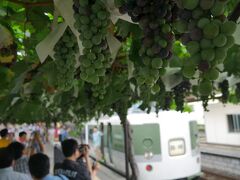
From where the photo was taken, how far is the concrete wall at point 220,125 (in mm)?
13684

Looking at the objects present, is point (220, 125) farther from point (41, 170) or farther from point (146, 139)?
point (41, 170)

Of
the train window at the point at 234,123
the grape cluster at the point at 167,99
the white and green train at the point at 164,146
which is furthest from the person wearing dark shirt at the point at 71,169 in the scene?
the train window at the point at 234,123

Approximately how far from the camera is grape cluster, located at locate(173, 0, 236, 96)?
38cm

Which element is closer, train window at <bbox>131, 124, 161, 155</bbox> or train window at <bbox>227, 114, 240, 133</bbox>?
train window at <bbox>131, 124, 161, 155</bbox>

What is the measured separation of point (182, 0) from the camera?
1.41 ft

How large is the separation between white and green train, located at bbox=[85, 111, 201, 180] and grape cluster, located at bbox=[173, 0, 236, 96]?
769 centimetres

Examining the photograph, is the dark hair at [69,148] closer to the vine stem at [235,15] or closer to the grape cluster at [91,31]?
the grape cluster at [91,31]

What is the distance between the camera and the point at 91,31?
2.26ft

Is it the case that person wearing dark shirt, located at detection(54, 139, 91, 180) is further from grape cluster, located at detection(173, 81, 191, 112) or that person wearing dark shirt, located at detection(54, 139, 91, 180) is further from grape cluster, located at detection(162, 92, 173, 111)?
Result: grape cluster, located at detection(173, 81, 191, 112)

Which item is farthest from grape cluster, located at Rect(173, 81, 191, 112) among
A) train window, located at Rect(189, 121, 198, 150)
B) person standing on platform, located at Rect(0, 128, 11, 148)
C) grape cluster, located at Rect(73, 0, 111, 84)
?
train window, located at Rect(189, 121, 198, 150)

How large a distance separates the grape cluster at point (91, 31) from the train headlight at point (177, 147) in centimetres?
771

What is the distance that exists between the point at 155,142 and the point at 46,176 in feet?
18.6

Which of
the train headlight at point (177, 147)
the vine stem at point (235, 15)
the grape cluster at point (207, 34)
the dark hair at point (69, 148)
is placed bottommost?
the train headlight at point (177, 147)

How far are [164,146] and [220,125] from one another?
7446 millimetres
